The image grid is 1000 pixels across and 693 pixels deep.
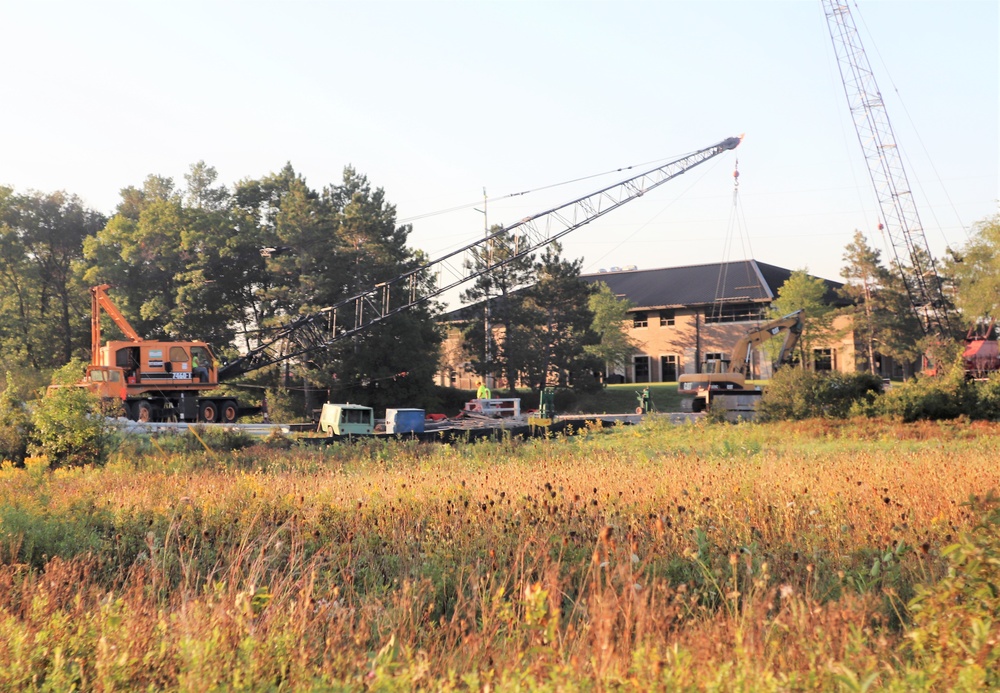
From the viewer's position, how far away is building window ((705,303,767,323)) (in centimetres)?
6862

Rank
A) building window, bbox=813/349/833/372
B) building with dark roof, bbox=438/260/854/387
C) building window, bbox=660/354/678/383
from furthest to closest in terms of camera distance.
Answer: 1. building window, bbox=660/354/678/383
2. building with dark roof, bbox=438/260/854/387
3. building window, bbox=813/349/833/372

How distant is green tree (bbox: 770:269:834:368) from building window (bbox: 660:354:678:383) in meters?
11.8

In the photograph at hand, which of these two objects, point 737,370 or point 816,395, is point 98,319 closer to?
point 737,370

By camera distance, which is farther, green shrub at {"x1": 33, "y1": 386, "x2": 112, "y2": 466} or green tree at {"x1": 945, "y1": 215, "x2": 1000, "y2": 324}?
green tree at {"x1": 945, "y1": 215, "x2": 1000, "y2": 324}

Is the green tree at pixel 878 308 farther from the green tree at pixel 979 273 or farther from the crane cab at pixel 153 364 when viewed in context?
the crane cab at pixel 153 364

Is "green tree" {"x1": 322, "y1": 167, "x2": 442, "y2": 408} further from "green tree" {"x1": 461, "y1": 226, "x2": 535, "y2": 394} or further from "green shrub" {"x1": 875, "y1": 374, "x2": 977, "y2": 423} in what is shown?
"green shrub" {"x1": 875, "y1": 374, "x2": 977, "y2": 423}

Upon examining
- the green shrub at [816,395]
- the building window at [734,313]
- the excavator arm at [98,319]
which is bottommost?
the green shrub at [816,395]

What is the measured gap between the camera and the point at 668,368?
7300 centimetres

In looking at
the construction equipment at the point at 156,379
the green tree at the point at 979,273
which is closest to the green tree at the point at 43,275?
the construction equipment at the point at 156,379

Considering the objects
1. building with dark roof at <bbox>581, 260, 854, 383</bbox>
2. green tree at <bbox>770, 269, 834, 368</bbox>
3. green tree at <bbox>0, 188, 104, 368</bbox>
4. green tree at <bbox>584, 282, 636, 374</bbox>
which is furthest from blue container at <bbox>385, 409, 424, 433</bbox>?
building with dark roof at <bbox>581, 260, 854, 383</bbox>

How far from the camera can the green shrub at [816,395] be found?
24719mm

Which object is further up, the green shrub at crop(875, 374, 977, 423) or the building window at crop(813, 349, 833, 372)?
the building window at crop(813, 349, 833, 372)

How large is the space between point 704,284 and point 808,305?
1325 cm

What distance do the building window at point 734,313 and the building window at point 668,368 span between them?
4.17 metres
